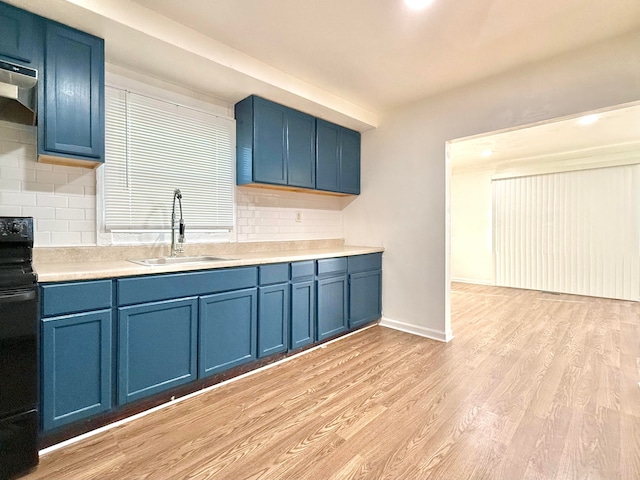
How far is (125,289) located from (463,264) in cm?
650

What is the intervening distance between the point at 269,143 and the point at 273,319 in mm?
1633

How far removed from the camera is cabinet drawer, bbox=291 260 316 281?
2.77 meters

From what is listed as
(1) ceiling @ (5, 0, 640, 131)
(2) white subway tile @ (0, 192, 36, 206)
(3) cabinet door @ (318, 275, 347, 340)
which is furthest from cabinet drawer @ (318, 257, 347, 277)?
(2) white subway tile @ (0, 192, 36, 206)

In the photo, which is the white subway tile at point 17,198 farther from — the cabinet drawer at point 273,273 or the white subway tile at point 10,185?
the cabinet drawer at point 273,273

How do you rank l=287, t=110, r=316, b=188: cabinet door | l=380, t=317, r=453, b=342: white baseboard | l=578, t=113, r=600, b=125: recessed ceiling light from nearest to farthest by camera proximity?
1. l=287, t=110, r=316, b=188: cabinet door
2. l=380, t=317, r=453, b=342: white baseboard
3. l=578, t=113, r=600, b=125: recessed ceiling light

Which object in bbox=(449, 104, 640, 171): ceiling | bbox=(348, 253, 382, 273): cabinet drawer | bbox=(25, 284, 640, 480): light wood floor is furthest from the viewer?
bbox=(449, 104, 640, 171): ceiling

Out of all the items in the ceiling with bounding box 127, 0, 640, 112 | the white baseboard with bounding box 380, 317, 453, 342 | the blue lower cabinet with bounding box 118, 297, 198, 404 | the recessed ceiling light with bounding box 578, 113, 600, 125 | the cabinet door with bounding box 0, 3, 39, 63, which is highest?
the ceiling with bounding box 127, 0, 640, 112

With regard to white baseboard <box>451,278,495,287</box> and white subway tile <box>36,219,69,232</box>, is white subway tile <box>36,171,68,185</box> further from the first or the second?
white baseboard <box>451,278,495,287</box>

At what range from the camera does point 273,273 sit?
8.55ft

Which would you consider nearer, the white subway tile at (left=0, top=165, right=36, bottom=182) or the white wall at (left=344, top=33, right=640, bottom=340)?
the white subway tile at (left=0, top=165, right=36, bottom=182)

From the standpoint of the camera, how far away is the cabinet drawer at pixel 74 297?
1.61 meters

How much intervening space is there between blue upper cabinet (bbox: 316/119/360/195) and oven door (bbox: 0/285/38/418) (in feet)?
8.32

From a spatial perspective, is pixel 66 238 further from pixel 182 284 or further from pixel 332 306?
pixel 332 306

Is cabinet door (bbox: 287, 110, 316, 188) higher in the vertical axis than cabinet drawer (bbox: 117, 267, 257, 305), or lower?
higher
